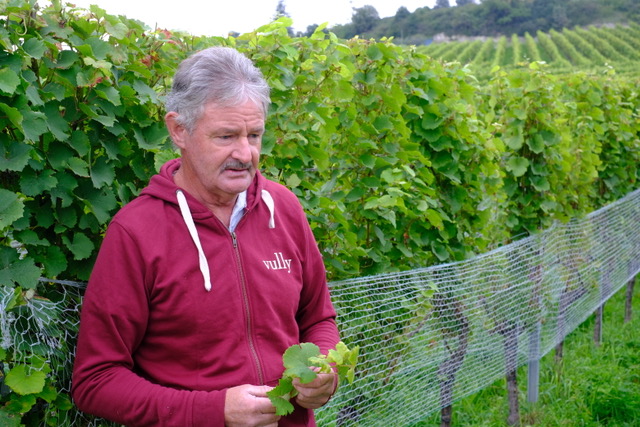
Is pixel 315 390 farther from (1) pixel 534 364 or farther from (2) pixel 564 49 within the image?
(2) pixel 564 49

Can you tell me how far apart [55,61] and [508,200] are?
11.8 ft

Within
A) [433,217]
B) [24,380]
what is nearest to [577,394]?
[433,217]

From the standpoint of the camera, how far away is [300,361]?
170 cm

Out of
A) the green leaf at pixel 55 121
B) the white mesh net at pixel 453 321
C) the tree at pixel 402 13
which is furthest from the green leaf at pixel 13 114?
the tree at pixel 402 13

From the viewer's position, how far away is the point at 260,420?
169 cm

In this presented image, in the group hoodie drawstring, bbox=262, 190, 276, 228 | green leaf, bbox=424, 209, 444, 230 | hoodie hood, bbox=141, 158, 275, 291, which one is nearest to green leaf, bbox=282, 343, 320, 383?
hoodie hood, bbox=141, 158, 275, 291

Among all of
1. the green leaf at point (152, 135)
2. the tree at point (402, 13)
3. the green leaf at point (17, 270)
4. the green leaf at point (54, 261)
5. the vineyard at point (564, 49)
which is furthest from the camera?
the tree at point (402, 13)

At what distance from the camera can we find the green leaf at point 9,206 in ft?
5.61

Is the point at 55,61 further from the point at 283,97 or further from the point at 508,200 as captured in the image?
the point at 508,200

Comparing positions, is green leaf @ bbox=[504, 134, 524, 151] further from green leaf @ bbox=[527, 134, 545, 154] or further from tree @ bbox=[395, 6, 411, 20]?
tree @ bbox=[395, 6, 411, 20]

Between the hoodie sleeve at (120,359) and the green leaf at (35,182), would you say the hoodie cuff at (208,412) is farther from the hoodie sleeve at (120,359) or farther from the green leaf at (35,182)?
the green leaf at (35,182)

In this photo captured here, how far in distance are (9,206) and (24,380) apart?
1.37 feet

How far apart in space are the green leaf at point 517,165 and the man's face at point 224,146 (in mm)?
3287

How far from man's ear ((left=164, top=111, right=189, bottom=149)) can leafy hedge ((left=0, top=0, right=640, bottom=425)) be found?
26 cm
